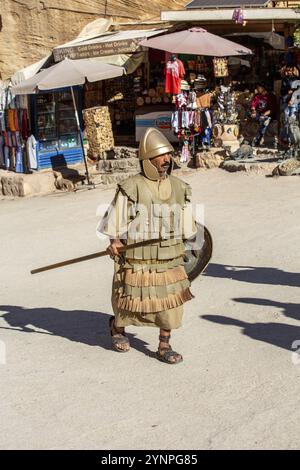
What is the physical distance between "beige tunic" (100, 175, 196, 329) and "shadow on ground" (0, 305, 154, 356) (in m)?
0.52

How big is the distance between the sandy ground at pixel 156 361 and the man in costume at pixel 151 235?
42 cm

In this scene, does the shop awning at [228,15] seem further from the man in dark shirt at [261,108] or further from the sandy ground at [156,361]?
the sandy ground at [156,361]

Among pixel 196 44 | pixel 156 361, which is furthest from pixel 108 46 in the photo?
pixel 156 361

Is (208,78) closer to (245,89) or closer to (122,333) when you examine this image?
(245,89)

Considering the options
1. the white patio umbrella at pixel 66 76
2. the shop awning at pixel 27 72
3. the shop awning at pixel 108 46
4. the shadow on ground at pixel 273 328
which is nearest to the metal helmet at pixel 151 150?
the shadow on ground at pixel 273 328

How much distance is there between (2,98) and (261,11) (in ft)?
20.7

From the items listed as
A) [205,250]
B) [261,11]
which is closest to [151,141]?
[205,250]

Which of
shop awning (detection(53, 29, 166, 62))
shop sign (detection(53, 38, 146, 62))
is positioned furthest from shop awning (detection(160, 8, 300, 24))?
shop sign (detection(53, 38, 146, 62))

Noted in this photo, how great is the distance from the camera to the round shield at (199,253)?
5715 millimetres

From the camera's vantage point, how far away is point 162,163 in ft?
16.6

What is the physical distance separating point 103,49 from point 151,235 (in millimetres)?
11609

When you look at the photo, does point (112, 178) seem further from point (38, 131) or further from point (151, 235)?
point (151, 235)

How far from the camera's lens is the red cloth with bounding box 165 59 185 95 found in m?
14.7

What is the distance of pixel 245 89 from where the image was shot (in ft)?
53.8
